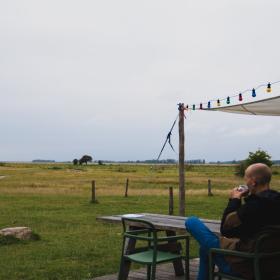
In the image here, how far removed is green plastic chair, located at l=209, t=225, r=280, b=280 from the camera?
3844 mm

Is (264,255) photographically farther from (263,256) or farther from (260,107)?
(260,107)

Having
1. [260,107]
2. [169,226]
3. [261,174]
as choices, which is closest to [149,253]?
[169,226]

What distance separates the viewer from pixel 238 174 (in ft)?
168

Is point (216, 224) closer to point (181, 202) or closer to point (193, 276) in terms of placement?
point (193, 276)

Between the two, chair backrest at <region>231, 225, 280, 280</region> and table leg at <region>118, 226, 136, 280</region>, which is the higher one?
chair backrest at <region>231, 225, 280, 280</region>

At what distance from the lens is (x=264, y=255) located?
3.88 m

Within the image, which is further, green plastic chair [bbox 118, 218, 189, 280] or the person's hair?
green plastic chair [bbox 118, 218, 189, 280]

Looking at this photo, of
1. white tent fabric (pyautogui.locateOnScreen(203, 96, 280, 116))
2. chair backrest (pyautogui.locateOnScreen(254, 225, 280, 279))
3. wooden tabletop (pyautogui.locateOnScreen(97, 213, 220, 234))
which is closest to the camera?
chair backrest (pyautogui.locateOnScreen(254, 225, 280, 279))

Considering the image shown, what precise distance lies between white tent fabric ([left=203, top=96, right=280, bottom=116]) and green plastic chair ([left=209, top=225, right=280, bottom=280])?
4166 millimetres

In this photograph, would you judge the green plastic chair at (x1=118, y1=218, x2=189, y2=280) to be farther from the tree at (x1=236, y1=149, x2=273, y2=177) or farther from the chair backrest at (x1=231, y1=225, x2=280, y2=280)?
the tree at (x1=236, y1=149, x2=273, y2=177)

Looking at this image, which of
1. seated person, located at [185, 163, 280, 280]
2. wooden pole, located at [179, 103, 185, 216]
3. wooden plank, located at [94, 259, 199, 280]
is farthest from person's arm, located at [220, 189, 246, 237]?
wooden pole, located at [179, 103, 185, 216]

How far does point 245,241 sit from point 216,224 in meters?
1.53

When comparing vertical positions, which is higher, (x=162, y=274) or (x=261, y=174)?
(x=261, y=174)

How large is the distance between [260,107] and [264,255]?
5.30 meters
